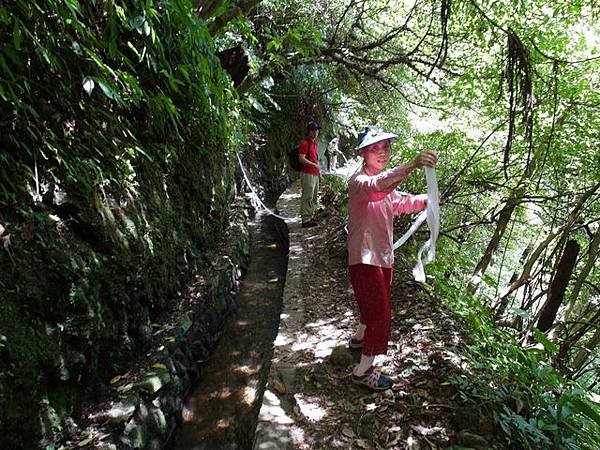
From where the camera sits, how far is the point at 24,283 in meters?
2.46

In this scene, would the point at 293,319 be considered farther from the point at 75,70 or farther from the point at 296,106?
the point at 296,106

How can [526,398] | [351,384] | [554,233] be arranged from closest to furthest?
[526,398], [351,384], [554,233]

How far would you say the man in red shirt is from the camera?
7.29 m

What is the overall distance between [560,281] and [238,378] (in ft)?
12.9

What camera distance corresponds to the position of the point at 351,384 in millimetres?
3312

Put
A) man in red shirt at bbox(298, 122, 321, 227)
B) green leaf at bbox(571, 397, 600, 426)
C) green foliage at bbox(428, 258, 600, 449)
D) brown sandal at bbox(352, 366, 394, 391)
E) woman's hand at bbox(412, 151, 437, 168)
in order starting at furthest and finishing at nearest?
man in red shirt at bbox(298, 122, 321, 227) < brown sandal at bbox(352, 366, 394, 391) < green foliage at bbox(428, 258, 600, 449) < woman's hand at bbox(412, 151, 437, 168) < green leaf at bbox(571, 397, 600, 426)

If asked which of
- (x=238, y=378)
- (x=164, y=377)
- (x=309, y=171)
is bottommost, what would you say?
(x=238, y=378)

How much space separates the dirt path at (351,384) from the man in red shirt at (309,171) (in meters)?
3.14

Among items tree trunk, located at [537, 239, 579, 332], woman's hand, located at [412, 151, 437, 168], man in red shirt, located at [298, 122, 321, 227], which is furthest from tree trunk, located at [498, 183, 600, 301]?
man in red shirt, located at [298, 122, 321, 227]

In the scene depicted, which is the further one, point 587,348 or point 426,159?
point 587,348

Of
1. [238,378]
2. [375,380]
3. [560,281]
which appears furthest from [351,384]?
[560,281]

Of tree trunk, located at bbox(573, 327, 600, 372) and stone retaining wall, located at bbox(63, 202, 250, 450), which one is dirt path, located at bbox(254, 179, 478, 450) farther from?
tree trunk, located at bbox(573, 327, 600, 372)

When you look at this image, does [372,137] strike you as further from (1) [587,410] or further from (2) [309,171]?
(2) [309,171]

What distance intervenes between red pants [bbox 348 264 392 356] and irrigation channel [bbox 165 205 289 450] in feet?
4.77
